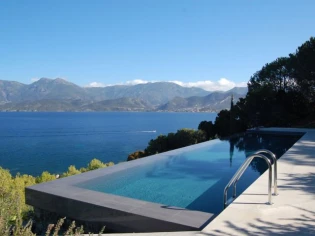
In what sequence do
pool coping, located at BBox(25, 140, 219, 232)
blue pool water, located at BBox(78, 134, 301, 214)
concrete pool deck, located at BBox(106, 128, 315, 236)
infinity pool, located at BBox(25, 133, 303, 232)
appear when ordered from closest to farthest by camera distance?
concrete pool deck, located at BBox(106, 128, 315, 236)
pool coping, located at BBox(25, 140, 219, 232)
infinity pool, located at BBox(25, 133, 303, 232)
blue pool water, located at BBox(78, 134, 301, 214)

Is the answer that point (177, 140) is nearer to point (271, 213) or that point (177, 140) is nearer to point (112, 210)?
point (112, 210)

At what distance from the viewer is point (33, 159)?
33156 millimetres

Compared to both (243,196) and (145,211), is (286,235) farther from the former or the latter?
(145,211)

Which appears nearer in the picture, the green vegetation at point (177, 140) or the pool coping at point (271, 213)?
the pool coping at point (271, 213)

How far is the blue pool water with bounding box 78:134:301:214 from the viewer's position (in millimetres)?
5179

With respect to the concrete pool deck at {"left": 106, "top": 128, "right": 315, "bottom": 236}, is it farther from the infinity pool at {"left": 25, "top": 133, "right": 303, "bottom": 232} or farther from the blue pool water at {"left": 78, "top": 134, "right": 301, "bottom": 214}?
the blue pool water at {"left": 78, "top": 134, "right": 301, "bottom": 214}

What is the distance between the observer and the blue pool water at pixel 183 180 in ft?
17.0

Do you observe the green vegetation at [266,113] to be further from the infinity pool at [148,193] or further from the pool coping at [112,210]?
the pool coping at [112,210]

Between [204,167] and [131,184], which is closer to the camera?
[131,184]

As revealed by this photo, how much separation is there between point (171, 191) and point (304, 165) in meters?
3.24

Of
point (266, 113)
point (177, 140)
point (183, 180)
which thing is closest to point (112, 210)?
point (183, 180)

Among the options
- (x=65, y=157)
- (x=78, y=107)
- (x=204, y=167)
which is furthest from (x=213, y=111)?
(x=204, y=167)

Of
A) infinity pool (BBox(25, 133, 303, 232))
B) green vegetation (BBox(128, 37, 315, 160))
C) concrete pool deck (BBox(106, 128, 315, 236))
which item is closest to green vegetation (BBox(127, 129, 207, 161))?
green vegetation (BBox(128, 37, 315, 160))

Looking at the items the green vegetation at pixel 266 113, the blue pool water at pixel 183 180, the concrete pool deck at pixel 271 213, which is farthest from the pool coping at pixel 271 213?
the green vegetation at pixel 266 113
